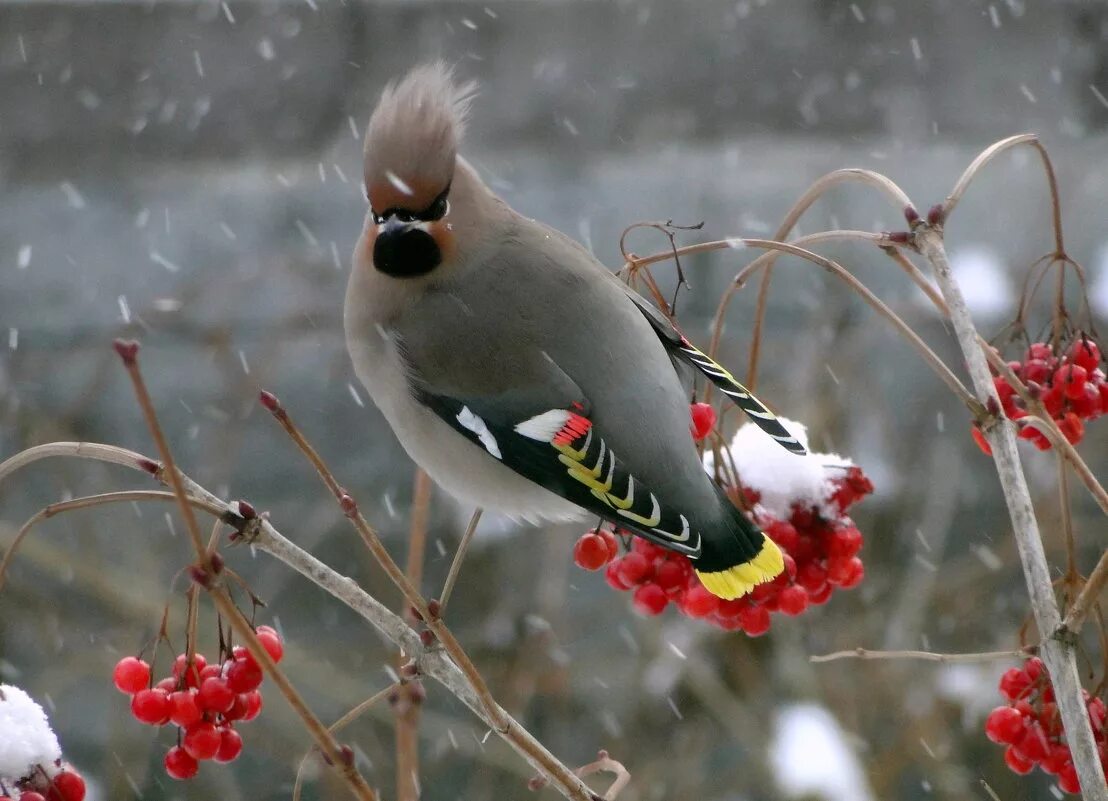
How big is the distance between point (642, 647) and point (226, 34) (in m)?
2.37

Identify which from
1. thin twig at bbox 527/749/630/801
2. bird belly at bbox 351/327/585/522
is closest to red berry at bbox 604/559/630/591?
bird belly at bbox 351/327/585/522

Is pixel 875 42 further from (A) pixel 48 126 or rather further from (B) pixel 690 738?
(A) pixel 48 126

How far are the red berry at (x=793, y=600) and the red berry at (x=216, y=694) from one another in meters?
0.58

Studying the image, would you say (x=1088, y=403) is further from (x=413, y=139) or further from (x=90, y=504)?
(x=90, y=504)

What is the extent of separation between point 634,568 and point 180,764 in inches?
20.6

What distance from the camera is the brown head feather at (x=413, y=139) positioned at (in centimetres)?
122

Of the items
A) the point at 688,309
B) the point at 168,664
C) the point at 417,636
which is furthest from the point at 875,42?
the point at 417,636

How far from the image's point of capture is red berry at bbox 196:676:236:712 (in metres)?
1.16

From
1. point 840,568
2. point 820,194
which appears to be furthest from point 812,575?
point 820,194

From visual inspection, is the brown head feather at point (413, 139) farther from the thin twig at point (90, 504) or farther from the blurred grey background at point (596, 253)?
the blurred grey background at point (596, 253)

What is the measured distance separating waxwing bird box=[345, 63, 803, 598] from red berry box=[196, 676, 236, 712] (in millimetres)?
400

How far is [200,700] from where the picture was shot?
1.17 metres

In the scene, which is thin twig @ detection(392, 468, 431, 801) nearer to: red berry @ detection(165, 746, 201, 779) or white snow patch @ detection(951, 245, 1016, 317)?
red berry @ detection(165, 746, 201, 779)

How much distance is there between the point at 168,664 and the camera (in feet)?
11.1
